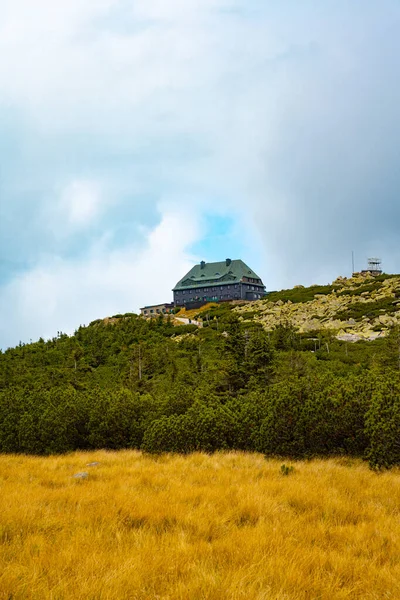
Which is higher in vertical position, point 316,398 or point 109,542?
point 316,398

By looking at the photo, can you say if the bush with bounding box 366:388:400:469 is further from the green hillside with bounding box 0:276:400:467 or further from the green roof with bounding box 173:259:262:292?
the green roof with bounding box 173:259:262:292

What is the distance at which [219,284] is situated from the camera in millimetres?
Result: 117625

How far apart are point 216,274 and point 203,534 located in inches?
4606

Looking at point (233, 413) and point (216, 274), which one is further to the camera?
point (216, 274)

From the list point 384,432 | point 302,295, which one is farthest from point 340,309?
point 384,432

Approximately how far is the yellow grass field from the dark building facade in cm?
Result: 10131

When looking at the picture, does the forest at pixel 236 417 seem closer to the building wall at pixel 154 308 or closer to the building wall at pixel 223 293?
the building wall at pixel 223 293

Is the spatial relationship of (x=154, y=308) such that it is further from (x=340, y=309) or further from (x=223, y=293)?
(x=340, y=309)

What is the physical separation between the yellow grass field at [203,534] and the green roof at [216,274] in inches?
4247

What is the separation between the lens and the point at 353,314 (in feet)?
209

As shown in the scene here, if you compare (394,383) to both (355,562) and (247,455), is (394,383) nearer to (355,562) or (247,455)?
(247,455)

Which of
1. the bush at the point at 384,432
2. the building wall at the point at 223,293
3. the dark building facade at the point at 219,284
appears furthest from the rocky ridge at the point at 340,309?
the bush at the point at 384,432

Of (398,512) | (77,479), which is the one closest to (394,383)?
(398,512)

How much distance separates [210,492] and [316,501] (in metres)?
1.80
